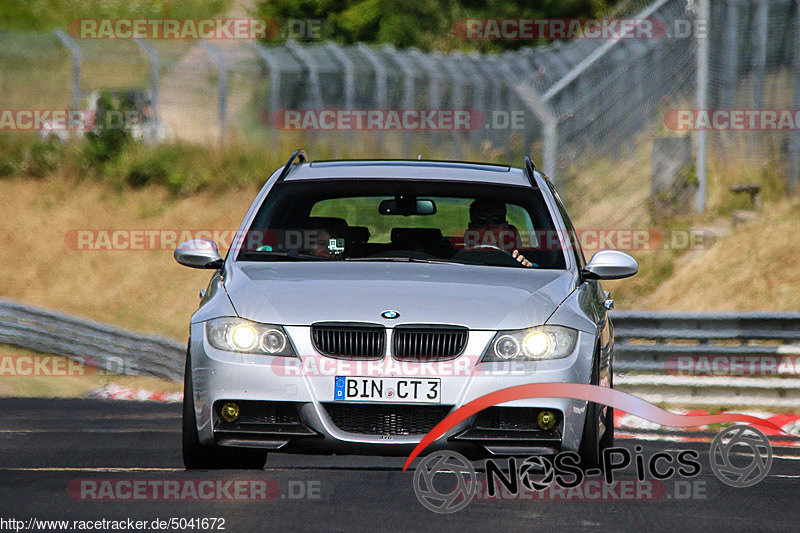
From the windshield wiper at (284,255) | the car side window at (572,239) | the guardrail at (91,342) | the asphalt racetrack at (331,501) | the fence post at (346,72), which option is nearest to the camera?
the asphalt racetrack at (331,501)

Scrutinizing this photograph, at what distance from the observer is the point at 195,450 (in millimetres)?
7758

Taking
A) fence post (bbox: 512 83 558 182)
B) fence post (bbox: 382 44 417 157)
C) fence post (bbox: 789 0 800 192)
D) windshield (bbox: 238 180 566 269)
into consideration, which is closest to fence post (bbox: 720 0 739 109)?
fence post (bbox: 789 0 800 192)

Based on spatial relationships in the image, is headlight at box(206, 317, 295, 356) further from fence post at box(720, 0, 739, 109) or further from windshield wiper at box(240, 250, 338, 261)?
fence post at box(720, 0, 739, 109)

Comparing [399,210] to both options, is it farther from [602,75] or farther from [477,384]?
[602,75]

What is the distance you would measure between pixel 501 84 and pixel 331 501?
23.6 meters

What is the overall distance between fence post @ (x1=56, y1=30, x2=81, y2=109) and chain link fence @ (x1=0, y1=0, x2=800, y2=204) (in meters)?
0.05

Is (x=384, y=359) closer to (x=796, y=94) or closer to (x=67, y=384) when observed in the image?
(x=67, y=384)

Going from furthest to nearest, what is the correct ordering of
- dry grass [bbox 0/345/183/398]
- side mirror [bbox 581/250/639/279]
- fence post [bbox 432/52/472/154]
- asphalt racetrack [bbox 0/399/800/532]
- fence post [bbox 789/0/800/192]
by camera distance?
1. fence post [bbox 432/52/472/154]
2. fence post [bbox 789/0/800/192]
3. dry grass [bbox 0/345/183/398]
4. side mirror [bbox 581/250/639/279]
5. asphalt racetrack [bbox 0/399/800/532]

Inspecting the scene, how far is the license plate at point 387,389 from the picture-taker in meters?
7.22

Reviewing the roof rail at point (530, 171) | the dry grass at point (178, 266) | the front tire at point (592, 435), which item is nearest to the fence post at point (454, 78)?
the dry grass at point (178, 266)

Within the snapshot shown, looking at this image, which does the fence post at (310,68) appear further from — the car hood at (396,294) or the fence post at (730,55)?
the car hood at (396,294)

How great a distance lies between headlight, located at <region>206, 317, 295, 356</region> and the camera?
292 inches

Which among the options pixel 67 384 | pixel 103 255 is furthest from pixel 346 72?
pixel 67 384

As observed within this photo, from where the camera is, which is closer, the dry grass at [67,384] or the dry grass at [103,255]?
the dry grass at [67,384]
